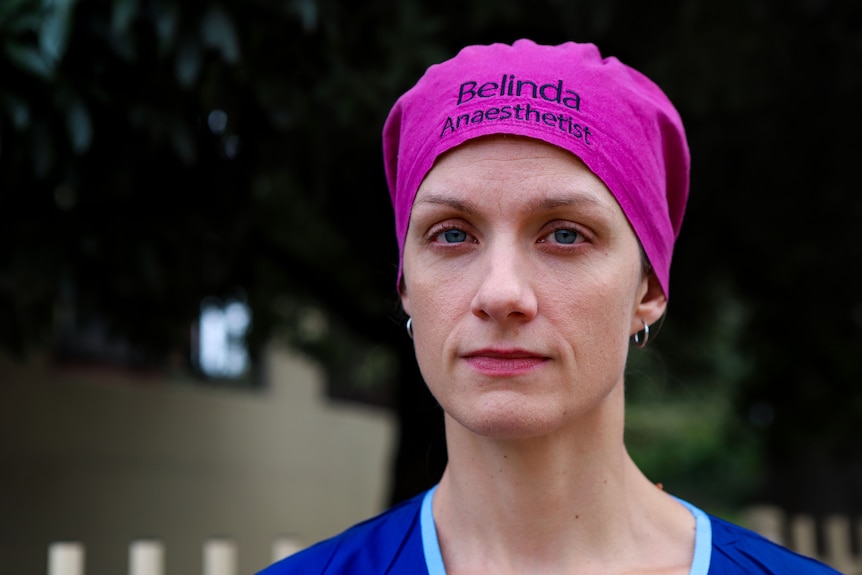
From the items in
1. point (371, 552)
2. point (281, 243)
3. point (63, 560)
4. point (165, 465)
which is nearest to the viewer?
point (371, 552)

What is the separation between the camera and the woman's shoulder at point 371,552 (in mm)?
2041

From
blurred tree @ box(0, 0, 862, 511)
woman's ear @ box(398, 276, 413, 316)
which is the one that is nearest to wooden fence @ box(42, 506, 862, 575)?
blurred tree @ box(0, 0, 862, 511)

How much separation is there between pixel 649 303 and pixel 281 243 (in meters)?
3.59

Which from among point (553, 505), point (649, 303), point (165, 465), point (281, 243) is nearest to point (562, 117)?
point (649, 303)

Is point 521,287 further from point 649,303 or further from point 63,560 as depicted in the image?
point 63,560

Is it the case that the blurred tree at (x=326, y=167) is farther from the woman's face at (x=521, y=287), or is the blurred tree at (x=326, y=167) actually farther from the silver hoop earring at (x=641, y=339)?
the woman's face at (x=521, y=287)

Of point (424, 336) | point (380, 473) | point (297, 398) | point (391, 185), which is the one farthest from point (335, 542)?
point (380, 473)

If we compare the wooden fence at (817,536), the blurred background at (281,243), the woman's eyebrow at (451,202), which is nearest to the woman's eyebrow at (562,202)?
the woman's eyebrow at (451,202)

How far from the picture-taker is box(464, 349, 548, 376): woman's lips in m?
1.81

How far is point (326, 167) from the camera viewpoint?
161 inches

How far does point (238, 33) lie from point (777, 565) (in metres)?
2.27

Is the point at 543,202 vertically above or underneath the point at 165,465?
underneath

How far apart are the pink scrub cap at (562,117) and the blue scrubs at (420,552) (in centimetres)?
50

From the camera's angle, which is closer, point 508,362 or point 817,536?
point 508,362
